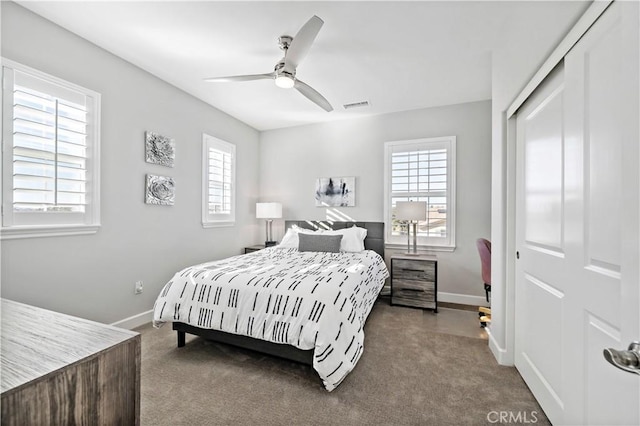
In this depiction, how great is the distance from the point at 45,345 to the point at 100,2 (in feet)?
8.25

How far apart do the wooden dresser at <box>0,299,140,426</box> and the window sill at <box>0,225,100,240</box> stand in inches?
64.3

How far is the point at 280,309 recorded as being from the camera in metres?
2.01

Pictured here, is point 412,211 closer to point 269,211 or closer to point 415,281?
point 415,281

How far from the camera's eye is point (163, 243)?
10.6 feet

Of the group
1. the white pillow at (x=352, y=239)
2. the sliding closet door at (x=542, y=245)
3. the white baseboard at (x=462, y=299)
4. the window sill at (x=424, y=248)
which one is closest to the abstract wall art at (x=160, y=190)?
the white pillow at (x=352, y=239)

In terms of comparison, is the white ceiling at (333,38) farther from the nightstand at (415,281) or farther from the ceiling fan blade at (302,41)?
the nightstand at (415,281)

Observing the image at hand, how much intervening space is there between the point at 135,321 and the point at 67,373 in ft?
9.04

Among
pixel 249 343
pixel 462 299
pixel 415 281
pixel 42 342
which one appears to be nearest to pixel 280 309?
pixel 249 343

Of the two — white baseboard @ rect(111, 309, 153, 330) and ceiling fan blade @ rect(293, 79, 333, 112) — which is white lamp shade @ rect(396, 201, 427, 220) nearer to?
ceiling fan blade @ rect(293, 79, 333, 112)

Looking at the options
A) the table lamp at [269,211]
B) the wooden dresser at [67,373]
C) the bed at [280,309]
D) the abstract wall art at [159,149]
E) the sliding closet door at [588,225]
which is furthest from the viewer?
the table lamp at [269,211]

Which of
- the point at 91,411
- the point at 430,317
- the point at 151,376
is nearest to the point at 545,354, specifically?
the point at 430,317

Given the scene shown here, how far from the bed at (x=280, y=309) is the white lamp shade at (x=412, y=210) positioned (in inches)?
47.4

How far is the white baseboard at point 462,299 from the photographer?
12.0 ft

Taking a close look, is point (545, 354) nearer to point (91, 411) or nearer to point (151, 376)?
point (91, 411)
